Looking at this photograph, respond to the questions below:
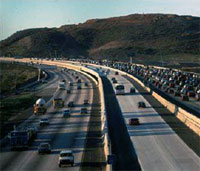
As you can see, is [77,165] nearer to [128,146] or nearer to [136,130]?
[128,146]

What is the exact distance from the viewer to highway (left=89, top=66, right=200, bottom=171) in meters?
40.1

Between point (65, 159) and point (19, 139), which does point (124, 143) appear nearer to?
point (19, 139)

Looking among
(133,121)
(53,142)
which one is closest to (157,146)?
(53,142)

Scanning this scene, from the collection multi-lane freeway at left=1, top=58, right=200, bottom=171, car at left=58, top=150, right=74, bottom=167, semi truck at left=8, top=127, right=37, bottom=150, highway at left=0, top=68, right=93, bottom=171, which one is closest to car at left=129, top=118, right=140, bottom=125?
multi-lane freeway at left=1, top=58, right=200, bottom=171

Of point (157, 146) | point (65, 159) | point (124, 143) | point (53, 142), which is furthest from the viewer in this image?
point (53, 142)

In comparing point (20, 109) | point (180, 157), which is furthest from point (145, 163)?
point (20, 109)

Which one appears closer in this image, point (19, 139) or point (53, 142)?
point (19, 139)

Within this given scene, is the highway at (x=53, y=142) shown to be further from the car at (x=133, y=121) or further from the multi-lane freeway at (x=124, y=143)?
the car at (x=133, y=121)

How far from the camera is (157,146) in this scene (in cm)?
4812

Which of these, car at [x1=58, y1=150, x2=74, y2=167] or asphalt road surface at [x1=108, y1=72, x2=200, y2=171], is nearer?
car at [x1=58, y1=150, x2=74, y2=167]

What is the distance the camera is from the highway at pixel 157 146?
4006 cm

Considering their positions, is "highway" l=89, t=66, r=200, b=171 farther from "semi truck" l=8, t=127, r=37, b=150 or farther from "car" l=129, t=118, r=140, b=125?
"semi truck" l=8, t=127, r=37, b=150

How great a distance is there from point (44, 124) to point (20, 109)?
20866 mm

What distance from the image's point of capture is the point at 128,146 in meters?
47.2
